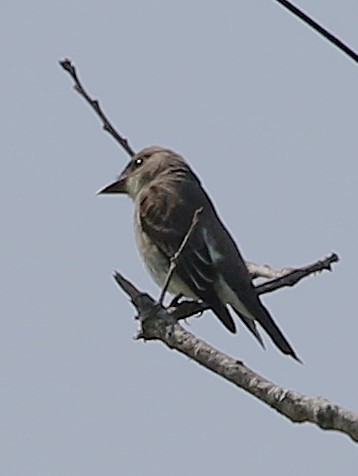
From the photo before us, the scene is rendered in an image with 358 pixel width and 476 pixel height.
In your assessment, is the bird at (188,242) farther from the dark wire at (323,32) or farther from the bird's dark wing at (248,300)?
the dark wire at (323,32)

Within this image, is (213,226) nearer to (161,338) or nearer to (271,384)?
(161,338)

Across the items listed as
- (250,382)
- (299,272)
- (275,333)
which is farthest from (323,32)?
(275,333)

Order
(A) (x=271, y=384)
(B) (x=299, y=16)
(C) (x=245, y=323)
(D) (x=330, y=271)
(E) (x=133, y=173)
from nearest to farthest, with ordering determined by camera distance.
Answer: (B) (x=299, y=16) < (A) (x=271, y=384) < (D) (x=330, y=271) < (C) (x=245, y=323) < (E) (x=133, y=173)

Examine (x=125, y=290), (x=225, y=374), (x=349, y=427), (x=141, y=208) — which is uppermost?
(x=141, y=208)

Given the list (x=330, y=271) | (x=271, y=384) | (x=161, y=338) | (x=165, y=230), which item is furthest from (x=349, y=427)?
(x=165, y=230)

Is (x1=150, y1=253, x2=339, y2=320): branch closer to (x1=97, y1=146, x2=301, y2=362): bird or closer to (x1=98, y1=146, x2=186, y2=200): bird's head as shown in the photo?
(x1=97, y1=146, x2=301, y2=362): bird

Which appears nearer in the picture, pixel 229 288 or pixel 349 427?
pixel 349 427
